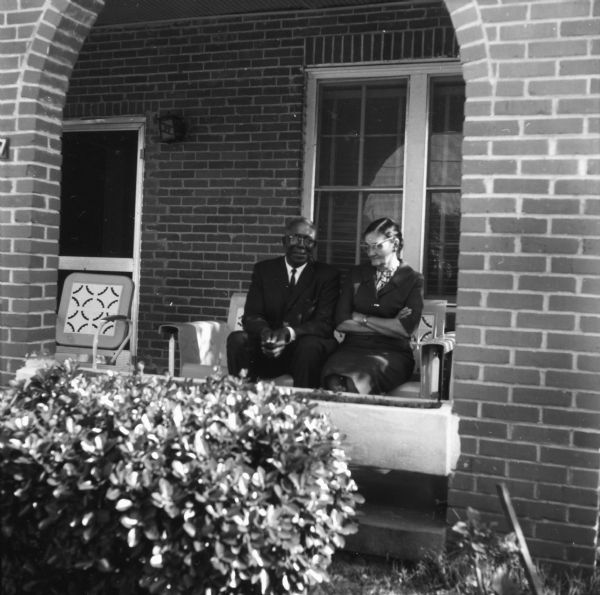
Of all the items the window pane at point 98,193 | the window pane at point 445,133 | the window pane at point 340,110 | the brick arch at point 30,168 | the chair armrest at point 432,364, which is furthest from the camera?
the window pane at point 98,193

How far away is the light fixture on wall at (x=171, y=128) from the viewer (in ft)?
22.1

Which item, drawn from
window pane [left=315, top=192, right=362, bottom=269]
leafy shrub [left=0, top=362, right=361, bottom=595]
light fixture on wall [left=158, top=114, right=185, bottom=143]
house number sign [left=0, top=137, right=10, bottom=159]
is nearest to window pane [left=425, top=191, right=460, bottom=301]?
window pane [left=315, top=192, right=362, bottom=269]

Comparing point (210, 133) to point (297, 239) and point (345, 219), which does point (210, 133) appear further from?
point (297, 239)

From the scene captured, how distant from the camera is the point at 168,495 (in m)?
2.52

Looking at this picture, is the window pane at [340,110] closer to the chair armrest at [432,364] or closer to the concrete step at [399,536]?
the chair armrest at [432,364]

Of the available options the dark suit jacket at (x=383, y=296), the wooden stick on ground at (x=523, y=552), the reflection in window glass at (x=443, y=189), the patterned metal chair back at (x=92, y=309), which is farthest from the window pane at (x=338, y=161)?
the wooden stick on ground at (x=523, y=552)

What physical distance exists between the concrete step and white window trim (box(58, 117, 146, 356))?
12.1 ft

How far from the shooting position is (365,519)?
12.6 feet

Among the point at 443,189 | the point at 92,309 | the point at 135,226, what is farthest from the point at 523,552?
the point at 135,226

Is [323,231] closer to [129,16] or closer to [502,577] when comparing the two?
[129,16]

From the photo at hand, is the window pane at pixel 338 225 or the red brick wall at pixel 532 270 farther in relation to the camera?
the window pane at pixel 338 225

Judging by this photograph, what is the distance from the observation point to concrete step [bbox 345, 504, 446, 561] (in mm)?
3674

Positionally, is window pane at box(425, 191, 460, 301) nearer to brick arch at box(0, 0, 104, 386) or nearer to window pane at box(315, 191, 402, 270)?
window pane at box(315, 191, 402, 270)

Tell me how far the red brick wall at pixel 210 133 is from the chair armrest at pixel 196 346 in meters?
0.88
